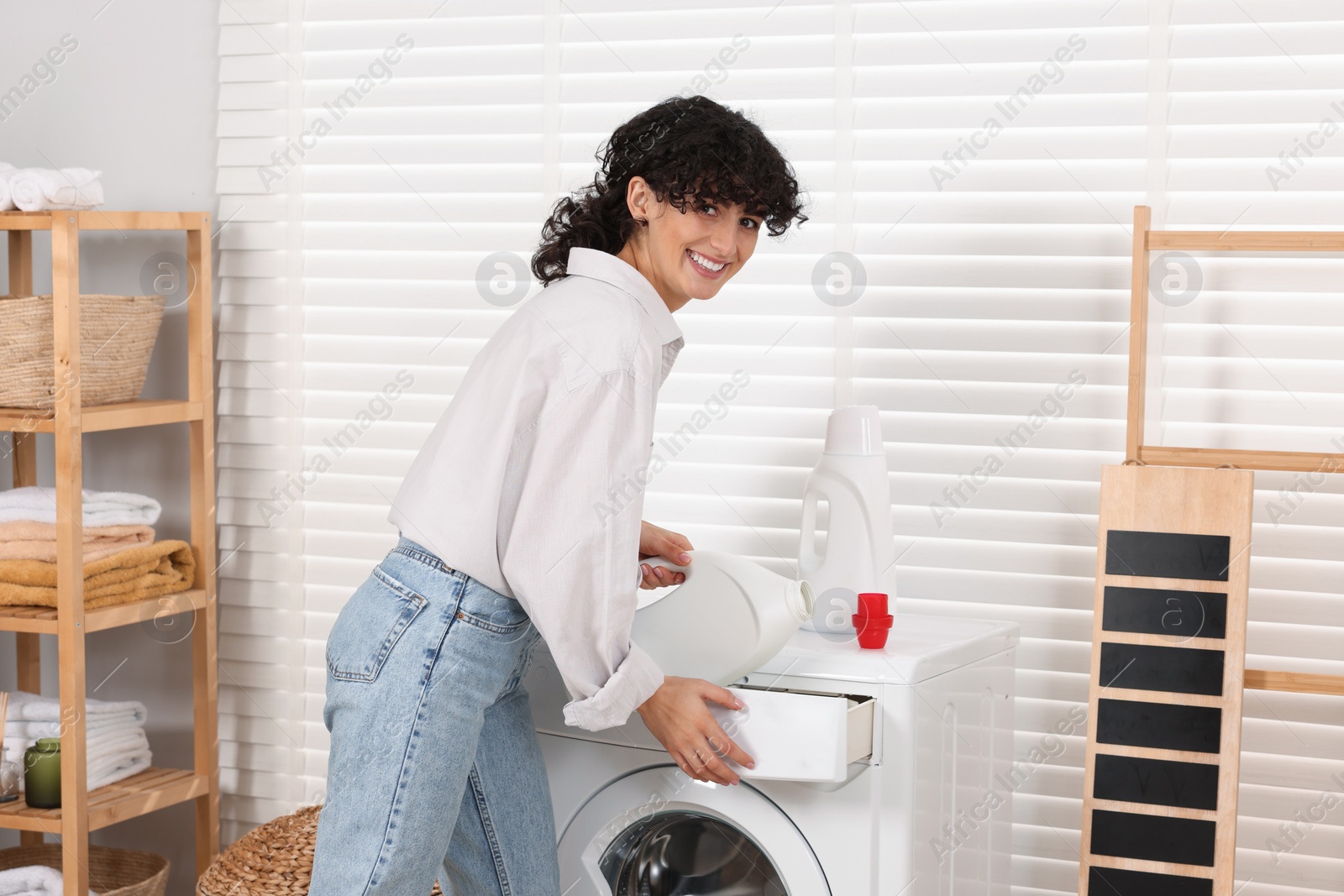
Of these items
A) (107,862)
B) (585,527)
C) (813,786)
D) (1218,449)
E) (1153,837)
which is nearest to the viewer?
(585,527)

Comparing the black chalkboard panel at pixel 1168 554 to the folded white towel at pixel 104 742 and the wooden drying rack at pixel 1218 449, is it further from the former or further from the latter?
the folded white towel at pixel 104 742

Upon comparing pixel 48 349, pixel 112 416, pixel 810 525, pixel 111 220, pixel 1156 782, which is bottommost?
pixel 1156 782

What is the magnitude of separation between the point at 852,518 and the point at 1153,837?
0.64m

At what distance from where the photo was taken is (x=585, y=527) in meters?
1.19

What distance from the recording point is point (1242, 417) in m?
1.91

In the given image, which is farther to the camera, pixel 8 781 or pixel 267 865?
pixel 8 781

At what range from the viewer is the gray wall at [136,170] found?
241cm

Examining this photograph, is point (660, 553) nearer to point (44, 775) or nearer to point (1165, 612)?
point (1165, 612)

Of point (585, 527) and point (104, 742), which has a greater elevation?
point (585, 527)

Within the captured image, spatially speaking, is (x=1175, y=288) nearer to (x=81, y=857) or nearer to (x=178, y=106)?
(x=178, y=106)

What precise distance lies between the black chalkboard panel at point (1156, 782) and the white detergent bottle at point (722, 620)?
1.95 ft

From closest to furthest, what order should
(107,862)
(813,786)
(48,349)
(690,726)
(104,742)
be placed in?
(690,726), (813,786), (48,349), (104,742), (107,862)

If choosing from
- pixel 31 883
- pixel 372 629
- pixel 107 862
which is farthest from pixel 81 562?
pixel 372 629

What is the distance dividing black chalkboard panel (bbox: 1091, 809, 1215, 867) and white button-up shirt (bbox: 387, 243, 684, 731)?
2.76 ft
